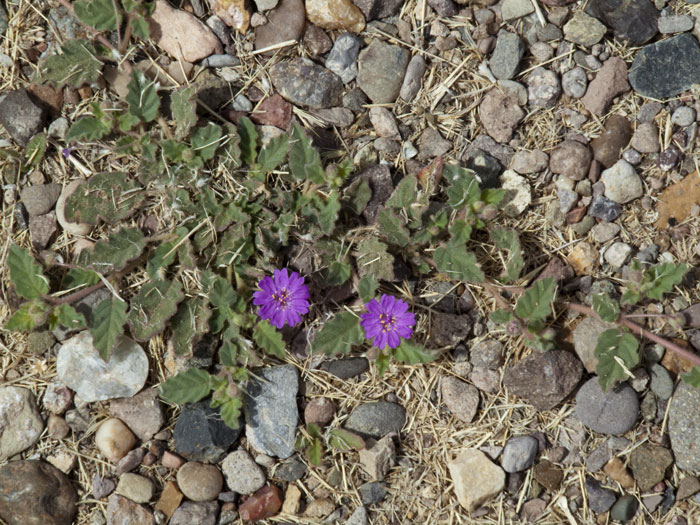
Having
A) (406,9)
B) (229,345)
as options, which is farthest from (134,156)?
(406,9)

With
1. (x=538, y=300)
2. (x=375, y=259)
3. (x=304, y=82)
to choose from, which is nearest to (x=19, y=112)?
(x=304, y=82)

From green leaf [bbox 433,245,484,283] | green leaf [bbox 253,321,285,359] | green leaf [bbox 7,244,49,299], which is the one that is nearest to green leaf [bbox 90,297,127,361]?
green leaf [bbox 7,244,49,299]

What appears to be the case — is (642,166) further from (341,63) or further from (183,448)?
(183,448)

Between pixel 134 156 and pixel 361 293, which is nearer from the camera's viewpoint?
pixel 361 293

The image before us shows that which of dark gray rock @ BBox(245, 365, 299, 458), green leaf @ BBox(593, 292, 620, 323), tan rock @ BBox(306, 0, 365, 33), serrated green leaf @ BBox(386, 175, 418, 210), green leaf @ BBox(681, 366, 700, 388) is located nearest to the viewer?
green leaf @ BBox(681, 366, 700, 388)

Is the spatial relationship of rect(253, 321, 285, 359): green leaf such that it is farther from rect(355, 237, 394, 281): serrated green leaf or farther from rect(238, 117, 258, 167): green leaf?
rect(238, 117, 258, 167): green leaf

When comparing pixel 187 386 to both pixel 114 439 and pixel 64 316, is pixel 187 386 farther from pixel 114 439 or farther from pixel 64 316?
pixel 64 316
